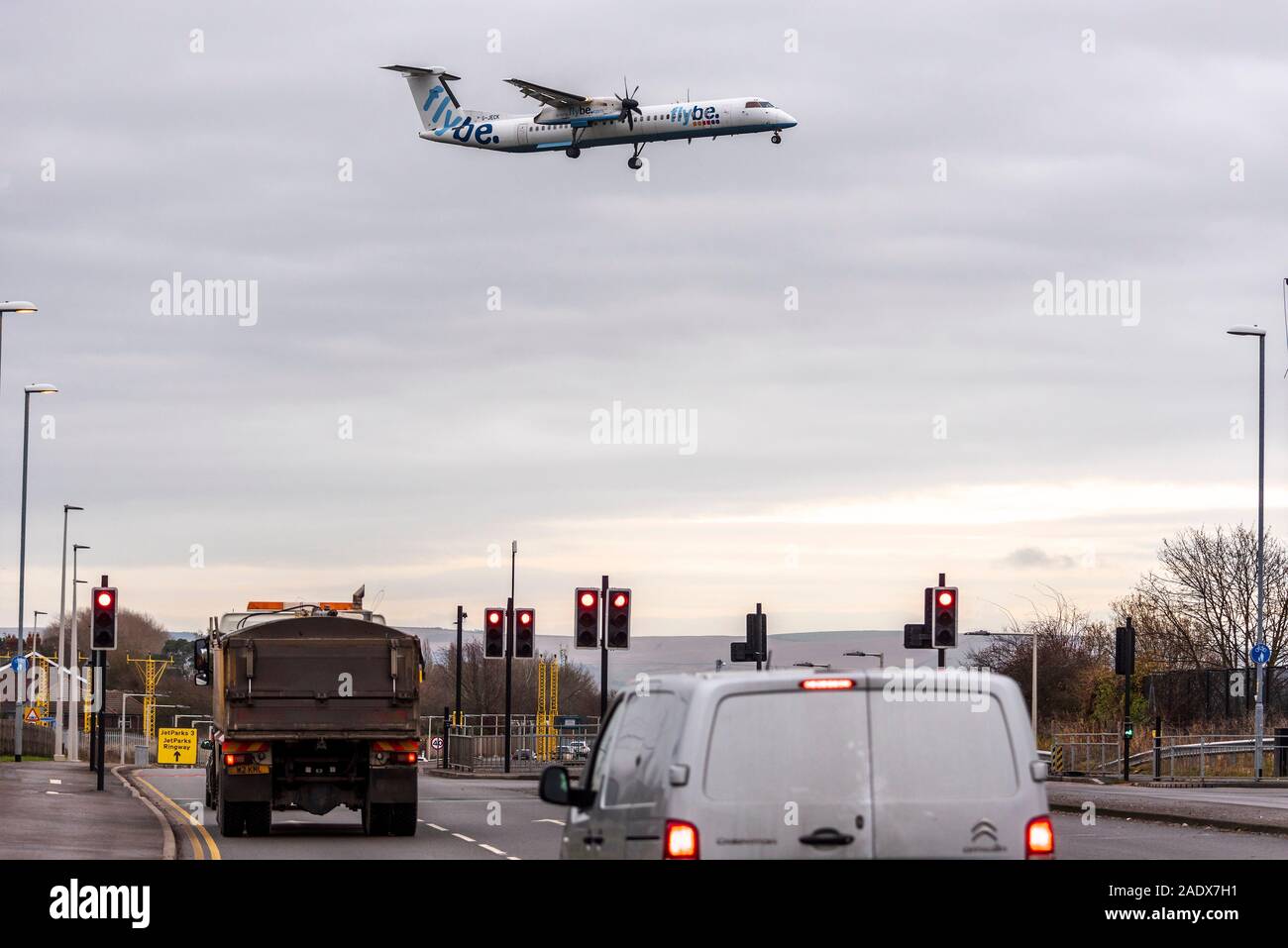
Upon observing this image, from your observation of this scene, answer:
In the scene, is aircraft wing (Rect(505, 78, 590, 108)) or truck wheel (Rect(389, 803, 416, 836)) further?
aircraft wing (Rect(505, 78, 590, 108))

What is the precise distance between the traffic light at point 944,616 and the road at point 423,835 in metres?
8.49

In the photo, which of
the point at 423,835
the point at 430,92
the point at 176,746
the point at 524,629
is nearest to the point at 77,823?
the point at 423,835

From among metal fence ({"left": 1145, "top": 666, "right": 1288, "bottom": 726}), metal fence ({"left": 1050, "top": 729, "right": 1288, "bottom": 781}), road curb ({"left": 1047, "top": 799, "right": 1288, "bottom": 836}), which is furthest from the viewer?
metal fence ({"left": 1145, "top": 666, "right": 1288, "bottom": 726})

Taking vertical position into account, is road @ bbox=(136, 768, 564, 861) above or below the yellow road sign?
above

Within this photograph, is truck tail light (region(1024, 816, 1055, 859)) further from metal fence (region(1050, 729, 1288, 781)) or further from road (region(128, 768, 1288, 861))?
metal fence (region(1050, 729, 1288, 781))

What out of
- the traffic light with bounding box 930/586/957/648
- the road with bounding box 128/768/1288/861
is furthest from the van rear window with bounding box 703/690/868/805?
the traffic light with bounding box 930/586/957/648

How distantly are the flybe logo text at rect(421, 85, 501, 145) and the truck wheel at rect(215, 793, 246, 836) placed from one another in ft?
175

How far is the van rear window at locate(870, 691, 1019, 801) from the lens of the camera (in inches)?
362

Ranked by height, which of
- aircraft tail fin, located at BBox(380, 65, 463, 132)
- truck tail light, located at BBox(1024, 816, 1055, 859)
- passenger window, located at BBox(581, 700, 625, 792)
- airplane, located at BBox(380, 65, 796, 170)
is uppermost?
aircraft tail fin, located at BBox(380, 65, 463, 132)

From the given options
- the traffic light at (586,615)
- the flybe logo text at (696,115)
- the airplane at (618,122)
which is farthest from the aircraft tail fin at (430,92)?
the traffic light at (586,615)

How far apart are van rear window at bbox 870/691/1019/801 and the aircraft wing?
61865 mm

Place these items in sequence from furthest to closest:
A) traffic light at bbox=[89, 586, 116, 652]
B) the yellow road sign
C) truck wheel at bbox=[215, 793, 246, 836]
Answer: the yellow road sign
traffic light at bbox=[89, 586, 116, 652]
truck wheel at bbox=[215, 793, 246, 836]

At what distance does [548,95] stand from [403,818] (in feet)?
158
